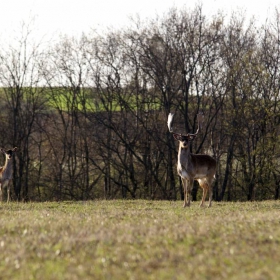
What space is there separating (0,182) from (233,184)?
1984 cm

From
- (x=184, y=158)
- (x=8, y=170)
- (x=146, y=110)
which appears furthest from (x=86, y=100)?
(x=184, y=158)

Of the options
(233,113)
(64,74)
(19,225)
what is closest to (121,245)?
(19,225)

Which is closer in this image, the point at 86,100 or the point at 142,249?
the point at 142,249

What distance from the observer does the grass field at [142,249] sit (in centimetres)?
806

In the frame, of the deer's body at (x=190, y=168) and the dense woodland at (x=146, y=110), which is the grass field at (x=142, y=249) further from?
the dense woodland at (x=146, y=110)

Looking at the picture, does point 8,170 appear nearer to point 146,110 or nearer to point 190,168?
point 190,168

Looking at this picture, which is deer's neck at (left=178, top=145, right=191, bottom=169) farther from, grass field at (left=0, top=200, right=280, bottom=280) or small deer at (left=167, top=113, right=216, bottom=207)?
grass field at (left=0, top=200, right=280, bottom=280)

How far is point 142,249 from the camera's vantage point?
31.0 feet

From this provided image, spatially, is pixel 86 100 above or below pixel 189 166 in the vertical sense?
above

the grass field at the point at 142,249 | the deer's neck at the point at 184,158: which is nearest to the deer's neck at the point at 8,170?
the deer's neck at the point at 184,158

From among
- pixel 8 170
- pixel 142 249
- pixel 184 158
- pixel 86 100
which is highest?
pixel 86 100

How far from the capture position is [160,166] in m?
41.8

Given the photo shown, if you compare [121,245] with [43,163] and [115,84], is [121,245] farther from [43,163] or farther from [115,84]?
[43,163]

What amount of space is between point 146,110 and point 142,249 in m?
31.8
